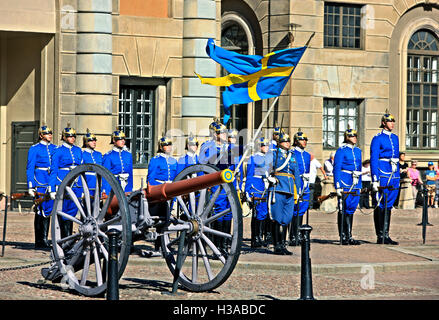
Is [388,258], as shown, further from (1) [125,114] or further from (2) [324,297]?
(1) [125,114]

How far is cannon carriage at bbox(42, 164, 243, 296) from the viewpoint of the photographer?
407 inches

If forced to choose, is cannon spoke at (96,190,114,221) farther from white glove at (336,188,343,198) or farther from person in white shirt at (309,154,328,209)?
person in white shirt at (309,154,328,209)

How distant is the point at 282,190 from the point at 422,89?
46.2 ft

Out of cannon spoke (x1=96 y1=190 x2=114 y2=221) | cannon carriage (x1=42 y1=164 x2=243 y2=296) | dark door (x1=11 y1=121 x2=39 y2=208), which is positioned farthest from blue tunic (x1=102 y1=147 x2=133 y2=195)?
Answer: dark door (x1=11 y1=121 x2=39 y2=208)

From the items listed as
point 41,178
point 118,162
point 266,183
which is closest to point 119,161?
point 118,162

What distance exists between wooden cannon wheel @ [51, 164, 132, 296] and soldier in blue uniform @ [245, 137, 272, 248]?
16.3 feet

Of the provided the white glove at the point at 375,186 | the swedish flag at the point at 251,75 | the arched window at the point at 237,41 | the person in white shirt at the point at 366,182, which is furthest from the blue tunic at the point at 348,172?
the arched window at the point at 237,41

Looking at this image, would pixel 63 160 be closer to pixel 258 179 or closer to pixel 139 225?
pixel 258 179

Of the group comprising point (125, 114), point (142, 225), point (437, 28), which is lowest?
point (142, 225)

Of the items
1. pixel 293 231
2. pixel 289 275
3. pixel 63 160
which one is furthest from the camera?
pixel 293 231

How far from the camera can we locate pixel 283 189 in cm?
1548

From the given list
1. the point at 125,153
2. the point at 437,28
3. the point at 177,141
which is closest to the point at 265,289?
the point at 125,153
